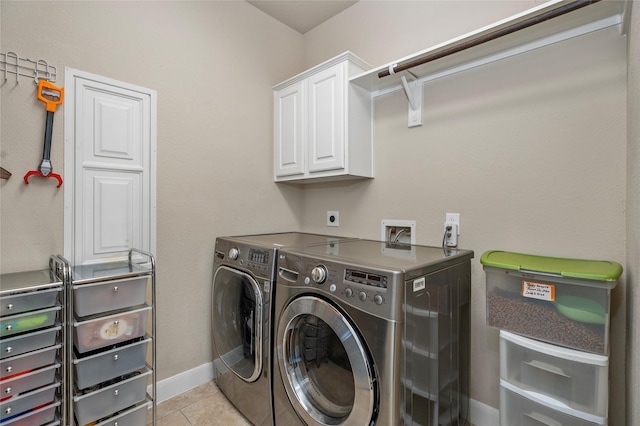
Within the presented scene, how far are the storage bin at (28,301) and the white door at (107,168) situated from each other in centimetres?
38

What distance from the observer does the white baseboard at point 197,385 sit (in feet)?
5.23

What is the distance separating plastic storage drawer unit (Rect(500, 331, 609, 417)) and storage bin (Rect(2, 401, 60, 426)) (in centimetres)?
187

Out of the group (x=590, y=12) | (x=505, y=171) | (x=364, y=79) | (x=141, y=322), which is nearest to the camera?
(x=590, y=12)

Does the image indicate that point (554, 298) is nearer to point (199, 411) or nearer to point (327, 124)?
point (327, 124)

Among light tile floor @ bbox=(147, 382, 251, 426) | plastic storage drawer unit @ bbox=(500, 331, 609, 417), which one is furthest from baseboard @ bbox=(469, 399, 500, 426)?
light tile floor @ bbox=(147, 382, 251, 426)

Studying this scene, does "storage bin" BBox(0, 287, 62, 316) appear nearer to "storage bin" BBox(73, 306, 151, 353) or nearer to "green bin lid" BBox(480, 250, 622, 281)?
"storage bin" BBox(73, 306, 151, 353)

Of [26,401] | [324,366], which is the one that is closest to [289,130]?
[324,366]

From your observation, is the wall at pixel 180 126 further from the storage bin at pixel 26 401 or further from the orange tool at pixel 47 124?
the storage bin at pixel 26 401

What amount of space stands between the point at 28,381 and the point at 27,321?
23cm

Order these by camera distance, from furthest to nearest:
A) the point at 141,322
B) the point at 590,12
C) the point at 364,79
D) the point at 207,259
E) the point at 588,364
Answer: the point at 207,259 < the point at 364,79 < the point at 141,322 < the point at 590,12 < the point at 588,364

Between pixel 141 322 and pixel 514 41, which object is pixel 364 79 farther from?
pixel 141 322

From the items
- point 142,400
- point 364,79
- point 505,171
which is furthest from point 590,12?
point 142,400

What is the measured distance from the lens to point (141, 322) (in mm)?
1440

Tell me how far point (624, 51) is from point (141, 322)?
8.12 ft
